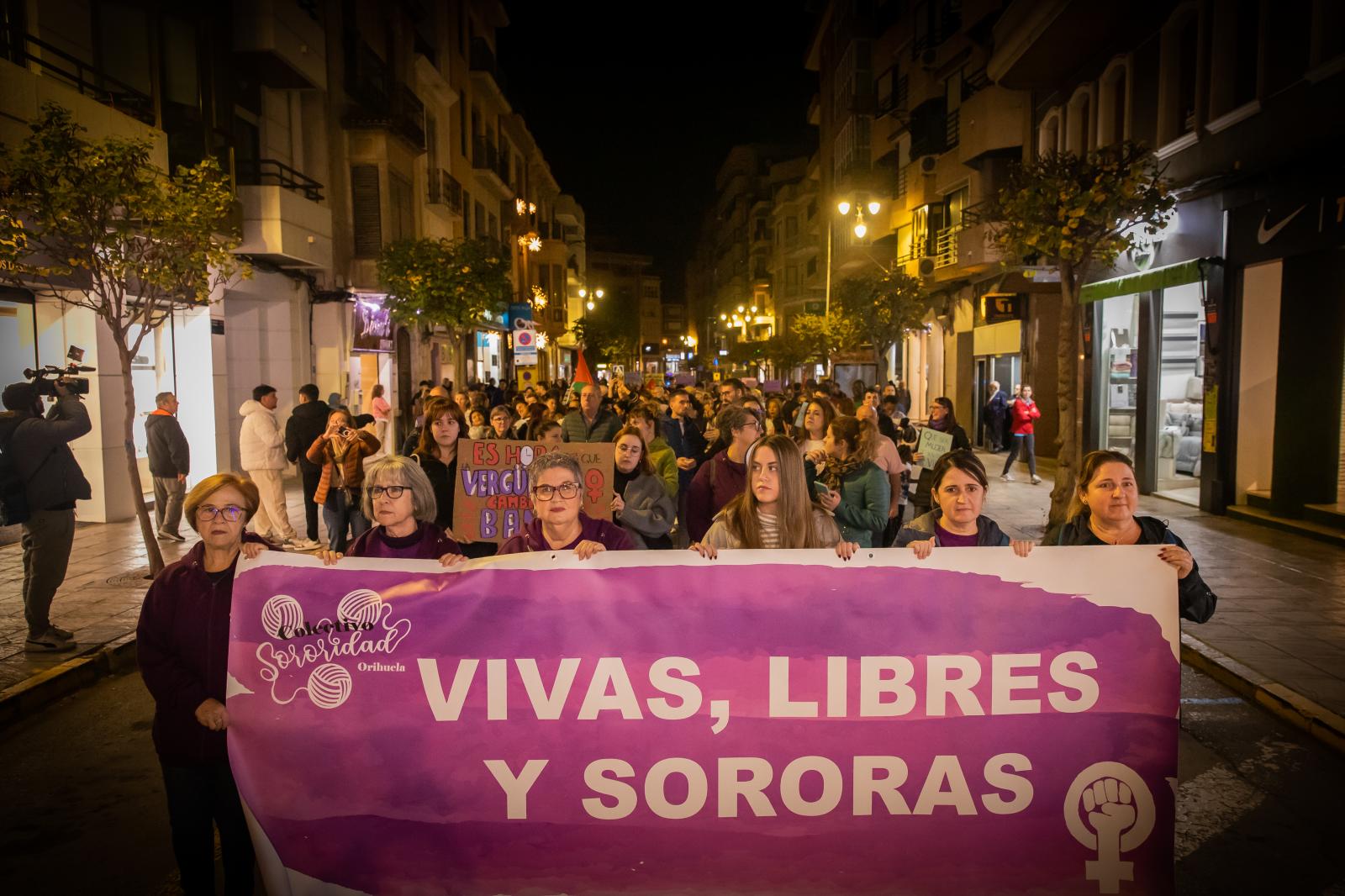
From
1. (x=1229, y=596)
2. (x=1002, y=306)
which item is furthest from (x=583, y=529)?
(x=1002, y=306)

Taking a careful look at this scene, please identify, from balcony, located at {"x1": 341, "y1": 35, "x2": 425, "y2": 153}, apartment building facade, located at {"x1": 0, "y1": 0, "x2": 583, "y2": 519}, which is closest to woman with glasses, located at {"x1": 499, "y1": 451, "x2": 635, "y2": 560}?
apartment building facade, located at {"x1": 0, "y1": 0, "x2": 583, "y2": 519}

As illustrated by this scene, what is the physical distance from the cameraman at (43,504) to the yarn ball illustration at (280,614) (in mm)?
4625

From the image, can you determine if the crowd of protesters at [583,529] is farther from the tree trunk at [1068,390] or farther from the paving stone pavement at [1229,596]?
the tree trunk at [1068,390]

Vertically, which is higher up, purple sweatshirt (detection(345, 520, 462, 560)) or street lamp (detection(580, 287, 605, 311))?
street lamp (detection(580, 287, 605, 311))

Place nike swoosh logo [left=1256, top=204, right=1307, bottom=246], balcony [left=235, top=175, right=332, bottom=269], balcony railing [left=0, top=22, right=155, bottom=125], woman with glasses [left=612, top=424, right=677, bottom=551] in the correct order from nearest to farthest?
1. woman with glasses [left=612, top=424, right=677, bottom=551]
2. balcony railing [left=0, top=22, right=155, bottom=125]
3. nike swoosh logo [left=1256, top=204, right=1307, bottom=246]
4. balcony [left=235, top=175, right=332, bottom=269]

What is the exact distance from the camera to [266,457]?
11.1 m

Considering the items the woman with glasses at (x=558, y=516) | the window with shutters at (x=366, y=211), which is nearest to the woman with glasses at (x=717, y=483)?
the woman with glasses at (x=558, y=516)

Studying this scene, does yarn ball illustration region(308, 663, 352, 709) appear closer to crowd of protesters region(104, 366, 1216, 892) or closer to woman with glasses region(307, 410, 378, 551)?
crowd of protesters region(104, 366, 1216, 892)

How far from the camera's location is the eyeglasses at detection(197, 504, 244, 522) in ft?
11.9

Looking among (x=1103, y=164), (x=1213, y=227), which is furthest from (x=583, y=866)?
(x=1213, y=227)

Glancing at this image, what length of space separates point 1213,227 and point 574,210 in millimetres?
66125

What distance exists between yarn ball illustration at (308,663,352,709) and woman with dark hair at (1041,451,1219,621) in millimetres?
3311

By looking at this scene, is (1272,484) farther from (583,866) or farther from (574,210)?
(574,210)

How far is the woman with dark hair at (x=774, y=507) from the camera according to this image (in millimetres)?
4461
